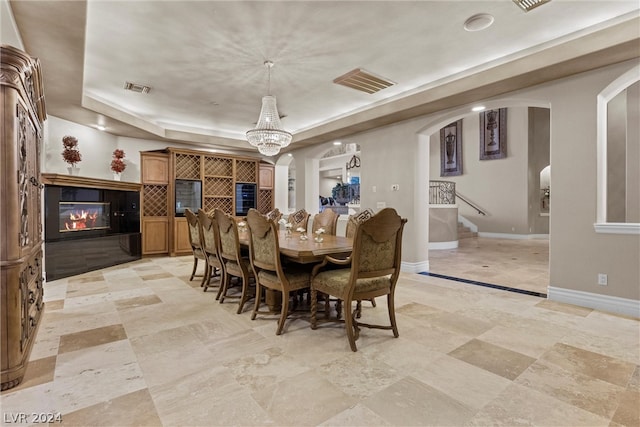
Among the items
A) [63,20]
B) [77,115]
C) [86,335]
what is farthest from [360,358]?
[77,115]

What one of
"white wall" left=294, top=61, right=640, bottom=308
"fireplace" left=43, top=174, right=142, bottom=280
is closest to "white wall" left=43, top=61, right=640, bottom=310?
"white wall" left=294, top=61, right=640, bottom=308

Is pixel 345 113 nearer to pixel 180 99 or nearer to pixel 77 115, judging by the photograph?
pixel 180 99

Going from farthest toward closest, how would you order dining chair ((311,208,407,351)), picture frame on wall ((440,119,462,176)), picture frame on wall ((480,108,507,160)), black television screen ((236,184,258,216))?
1. picture frame on wall ((440,119,462,176))
2. picture frame on wall ((480,108,507,160))
3. black television screen ((236,184,258,216))
4. dining chair ((311,208,407,351))

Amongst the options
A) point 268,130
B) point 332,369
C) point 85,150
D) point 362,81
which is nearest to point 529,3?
point 362,81

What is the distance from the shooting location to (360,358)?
2225mm

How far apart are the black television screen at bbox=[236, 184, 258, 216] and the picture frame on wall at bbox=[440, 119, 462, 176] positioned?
7.39 meters

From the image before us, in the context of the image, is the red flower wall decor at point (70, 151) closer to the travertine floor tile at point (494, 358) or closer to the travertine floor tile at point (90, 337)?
the travertine floor tile at point (90, 337)

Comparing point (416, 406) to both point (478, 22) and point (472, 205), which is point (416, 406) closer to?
point (478, 22)

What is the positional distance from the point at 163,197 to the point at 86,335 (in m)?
4.85

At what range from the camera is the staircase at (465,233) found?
989 centimetres

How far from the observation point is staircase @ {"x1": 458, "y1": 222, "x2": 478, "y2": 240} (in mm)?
9891

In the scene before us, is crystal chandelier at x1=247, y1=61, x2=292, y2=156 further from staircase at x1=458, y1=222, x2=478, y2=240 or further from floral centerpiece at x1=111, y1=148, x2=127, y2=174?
staircase at x1=458, y1=222, x2=478, y2=240

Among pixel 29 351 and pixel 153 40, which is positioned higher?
pixel 153 40

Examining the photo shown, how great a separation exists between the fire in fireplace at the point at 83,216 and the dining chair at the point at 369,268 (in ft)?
15.1
